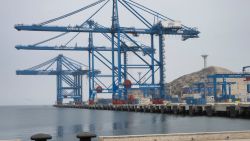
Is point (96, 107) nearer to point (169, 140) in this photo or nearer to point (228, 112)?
point (228, 112)

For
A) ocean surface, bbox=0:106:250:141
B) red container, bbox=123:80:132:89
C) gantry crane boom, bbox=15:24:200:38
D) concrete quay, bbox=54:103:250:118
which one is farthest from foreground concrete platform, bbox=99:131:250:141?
red container, bbox=123:80:132:89

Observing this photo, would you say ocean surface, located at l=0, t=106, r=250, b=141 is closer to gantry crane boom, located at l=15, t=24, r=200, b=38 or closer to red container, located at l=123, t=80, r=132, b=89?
gantry crane boom, located at l=15, t=24, r=200, b=38

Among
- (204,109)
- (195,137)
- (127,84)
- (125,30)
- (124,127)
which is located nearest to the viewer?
(195,137)

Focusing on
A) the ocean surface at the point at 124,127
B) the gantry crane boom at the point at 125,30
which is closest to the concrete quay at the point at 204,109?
the ocean surface at the point at 124,127

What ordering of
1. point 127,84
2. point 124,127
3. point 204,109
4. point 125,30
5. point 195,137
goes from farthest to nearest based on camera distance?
point 127,84 → point 125,30 → point 204,109 → point 124,127 → point 195,137

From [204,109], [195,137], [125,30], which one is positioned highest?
[125,30]

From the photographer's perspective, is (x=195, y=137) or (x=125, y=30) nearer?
(x=195, y=137)

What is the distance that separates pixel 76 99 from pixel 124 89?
8165 centimetres

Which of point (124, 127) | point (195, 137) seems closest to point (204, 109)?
point (124, 127)

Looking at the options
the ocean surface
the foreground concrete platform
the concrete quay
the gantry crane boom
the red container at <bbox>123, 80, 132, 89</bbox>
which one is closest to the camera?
the foreground concrete platform

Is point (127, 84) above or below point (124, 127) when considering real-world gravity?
above

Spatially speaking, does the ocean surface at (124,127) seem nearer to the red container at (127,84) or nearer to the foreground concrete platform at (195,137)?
the foreground concrete platform at (195,137)

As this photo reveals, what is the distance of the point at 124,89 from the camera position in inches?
3415

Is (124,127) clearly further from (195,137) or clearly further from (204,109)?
(195,137)
